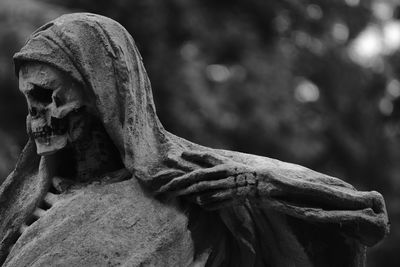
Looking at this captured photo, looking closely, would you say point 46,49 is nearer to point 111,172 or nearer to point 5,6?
point 111,172

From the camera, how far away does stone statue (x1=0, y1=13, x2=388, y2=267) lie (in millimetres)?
5973

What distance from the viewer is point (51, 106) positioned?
6262mm

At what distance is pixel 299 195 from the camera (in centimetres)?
593

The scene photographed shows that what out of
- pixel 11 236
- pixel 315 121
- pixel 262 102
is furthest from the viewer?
pixel 315 121

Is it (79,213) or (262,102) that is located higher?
(79,213)

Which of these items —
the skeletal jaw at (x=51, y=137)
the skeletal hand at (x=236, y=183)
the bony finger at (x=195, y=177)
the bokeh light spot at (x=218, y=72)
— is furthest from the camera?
the bokeh light spot at (x=218, y=72)

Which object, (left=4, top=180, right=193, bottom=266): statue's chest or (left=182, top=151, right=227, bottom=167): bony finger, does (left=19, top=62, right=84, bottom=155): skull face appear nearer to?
(left=4, top=180, right=193, bottom=266): statue's chest

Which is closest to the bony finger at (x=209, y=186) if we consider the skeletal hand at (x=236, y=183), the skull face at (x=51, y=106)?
the skeletal hand at (x=236, y=183)

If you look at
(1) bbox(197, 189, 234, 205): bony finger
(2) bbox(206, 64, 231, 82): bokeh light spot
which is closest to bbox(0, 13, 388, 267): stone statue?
(1) bbox(197, 189, 234, 205): bony finger

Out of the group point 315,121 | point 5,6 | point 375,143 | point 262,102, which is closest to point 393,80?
point 375,143

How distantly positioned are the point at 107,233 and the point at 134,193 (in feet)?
0.81

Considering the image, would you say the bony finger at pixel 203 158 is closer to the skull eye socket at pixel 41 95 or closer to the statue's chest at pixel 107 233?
the statue's chest at pixel 107 233

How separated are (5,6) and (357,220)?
10007mm

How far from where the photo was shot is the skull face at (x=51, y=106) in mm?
6246
